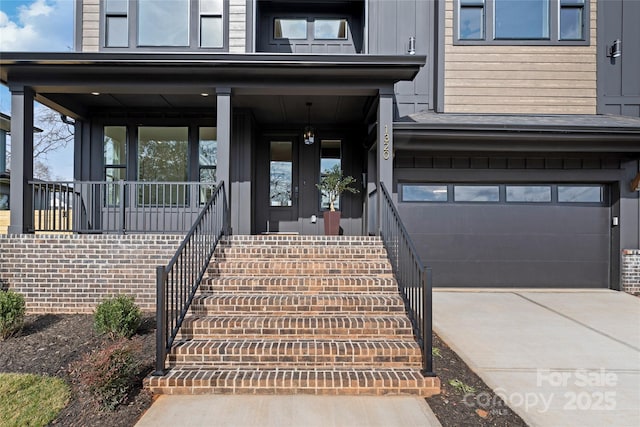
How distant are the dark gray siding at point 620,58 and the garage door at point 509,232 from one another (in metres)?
1.81

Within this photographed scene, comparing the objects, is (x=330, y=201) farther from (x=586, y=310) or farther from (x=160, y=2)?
(x=160, y=2)

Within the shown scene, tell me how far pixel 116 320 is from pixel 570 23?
9524mm

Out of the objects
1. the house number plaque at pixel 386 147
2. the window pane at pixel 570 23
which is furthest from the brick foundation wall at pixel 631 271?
the house number plaque at pixel 386 147

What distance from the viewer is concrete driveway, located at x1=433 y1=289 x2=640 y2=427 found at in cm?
280

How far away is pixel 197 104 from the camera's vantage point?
699cm

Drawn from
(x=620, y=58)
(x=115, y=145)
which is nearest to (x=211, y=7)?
(x=115, y=145)

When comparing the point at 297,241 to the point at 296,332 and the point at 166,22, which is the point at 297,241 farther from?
the point at 166,22

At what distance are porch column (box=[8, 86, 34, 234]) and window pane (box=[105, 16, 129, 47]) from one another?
1959mm

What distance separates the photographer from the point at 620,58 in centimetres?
693

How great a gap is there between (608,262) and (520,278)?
1.76 meters

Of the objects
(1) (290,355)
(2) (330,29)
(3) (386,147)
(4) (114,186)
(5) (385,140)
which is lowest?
(1) (290,355)

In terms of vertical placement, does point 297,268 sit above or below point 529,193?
below

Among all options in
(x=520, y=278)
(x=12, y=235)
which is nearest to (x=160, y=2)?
(x=12, y=235)

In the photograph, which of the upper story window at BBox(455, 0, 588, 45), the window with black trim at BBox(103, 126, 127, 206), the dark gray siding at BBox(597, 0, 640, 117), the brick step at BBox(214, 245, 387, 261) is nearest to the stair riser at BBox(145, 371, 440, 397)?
the brick step at BBox(214, 245, 387, 261)
